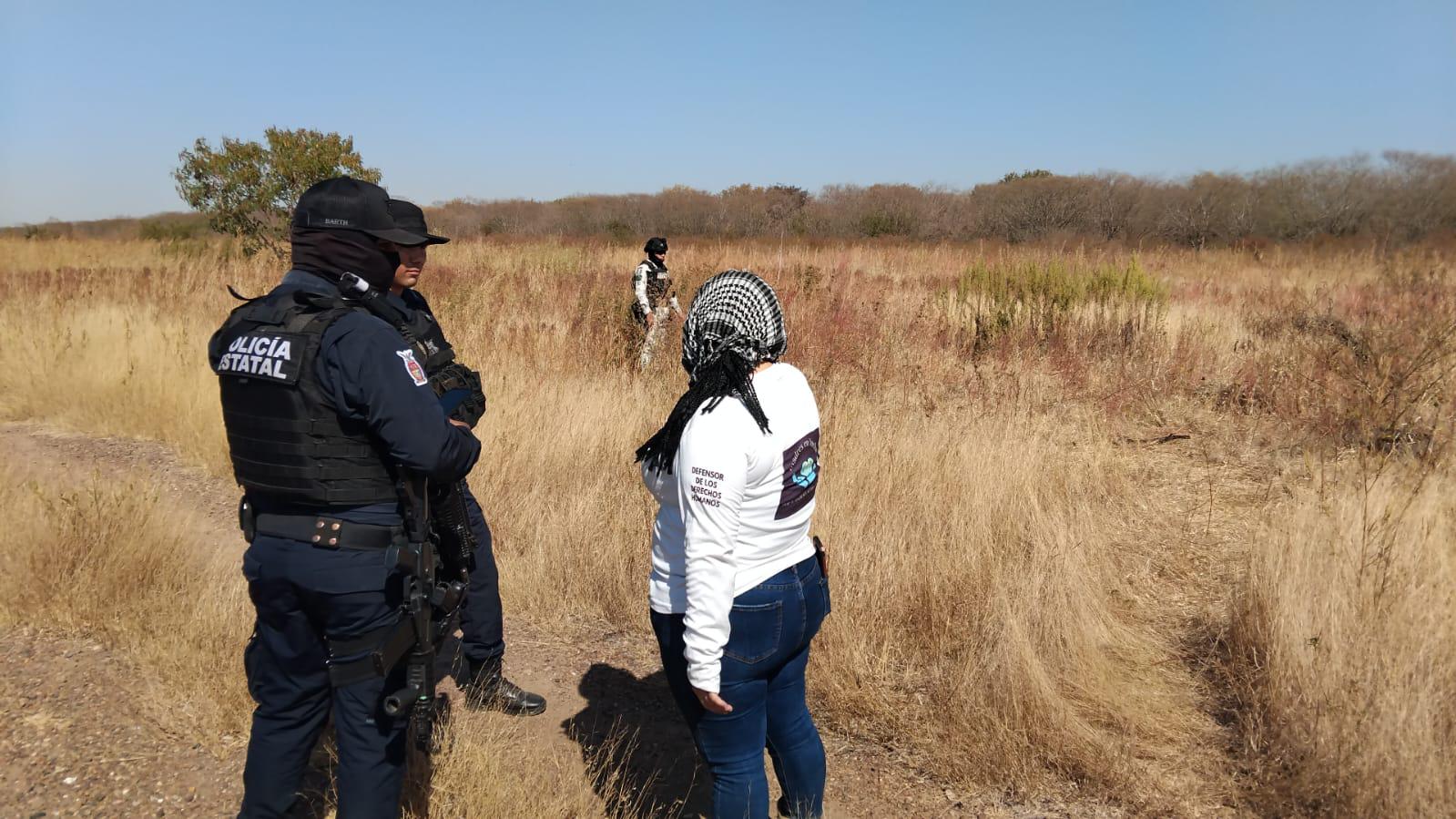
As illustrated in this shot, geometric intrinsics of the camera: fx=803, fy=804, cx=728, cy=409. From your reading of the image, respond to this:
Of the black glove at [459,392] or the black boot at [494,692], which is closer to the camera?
the black glove at [459,392]

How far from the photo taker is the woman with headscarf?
1726 mm

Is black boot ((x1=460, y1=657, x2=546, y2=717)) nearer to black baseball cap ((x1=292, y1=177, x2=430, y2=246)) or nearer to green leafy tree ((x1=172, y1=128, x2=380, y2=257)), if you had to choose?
black baseball cap ((x1=292, y1=177, x2=430, y2=246))

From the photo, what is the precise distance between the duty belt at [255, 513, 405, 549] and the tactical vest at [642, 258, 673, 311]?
595 centimetres

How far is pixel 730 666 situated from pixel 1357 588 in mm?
2641

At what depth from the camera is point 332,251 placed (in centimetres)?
199

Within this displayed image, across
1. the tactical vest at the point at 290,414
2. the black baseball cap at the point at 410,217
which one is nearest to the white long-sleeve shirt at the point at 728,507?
the tactical vest at the point at 290,414

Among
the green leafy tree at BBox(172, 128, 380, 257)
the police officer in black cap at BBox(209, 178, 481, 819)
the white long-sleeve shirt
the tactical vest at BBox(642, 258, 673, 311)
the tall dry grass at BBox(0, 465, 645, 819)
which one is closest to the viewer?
the white long-sleeve shirt

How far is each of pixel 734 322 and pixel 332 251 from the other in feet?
3.35

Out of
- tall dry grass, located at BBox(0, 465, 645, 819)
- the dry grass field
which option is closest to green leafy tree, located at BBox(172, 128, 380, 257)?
the dry grass field

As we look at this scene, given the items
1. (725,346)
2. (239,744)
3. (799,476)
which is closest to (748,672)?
(799,476)

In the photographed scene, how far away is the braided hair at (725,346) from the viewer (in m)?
1.80

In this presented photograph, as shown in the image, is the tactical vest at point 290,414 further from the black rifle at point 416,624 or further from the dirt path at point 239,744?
the dirt path at point 239,744

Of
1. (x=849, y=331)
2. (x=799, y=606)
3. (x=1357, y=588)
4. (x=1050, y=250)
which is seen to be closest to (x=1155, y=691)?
(x=1357, y=588)

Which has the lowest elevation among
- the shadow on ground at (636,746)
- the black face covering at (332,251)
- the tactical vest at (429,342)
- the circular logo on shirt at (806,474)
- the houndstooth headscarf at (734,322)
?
the shadow on ground at (636,746)
